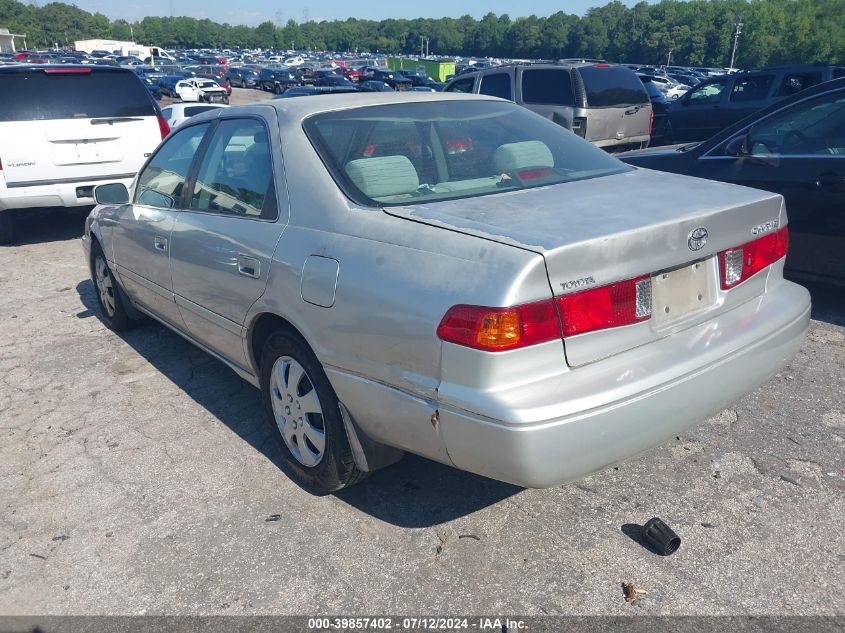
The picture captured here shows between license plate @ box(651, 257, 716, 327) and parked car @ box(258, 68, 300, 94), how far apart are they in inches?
1804

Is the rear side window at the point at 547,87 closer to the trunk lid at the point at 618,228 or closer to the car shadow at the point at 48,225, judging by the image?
the car shadow at the point at 48,225

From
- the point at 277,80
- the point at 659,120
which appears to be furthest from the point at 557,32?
the point at 659,120

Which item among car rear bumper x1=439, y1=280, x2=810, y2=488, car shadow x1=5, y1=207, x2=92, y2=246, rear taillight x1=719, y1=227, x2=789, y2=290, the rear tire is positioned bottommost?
car shadow x1=5, y1=207, x2=92, y2=246

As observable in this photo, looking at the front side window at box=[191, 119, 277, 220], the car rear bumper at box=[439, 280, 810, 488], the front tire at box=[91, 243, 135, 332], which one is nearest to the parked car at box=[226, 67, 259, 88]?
the front tire at box=[91, 243, 135, 332]

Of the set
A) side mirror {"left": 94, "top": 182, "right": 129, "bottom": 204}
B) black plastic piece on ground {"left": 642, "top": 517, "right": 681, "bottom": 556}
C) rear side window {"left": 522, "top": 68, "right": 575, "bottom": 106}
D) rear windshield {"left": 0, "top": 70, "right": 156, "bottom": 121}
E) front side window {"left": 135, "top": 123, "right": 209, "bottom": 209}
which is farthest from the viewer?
rear side window {"left": 522, "top": 68, "right": 575, "bottom": 106}

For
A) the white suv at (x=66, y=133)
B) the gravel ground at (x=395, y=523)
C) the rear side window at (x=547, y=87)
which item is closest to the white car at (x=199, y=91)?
the rear side window at (x=547, y=87)

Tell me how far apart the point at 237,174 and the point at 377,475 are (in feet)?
5.25

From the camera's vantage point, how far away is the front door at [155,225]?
13.3 ft

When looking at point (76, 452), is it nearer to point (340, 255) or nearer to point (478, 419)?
point (340, 255)

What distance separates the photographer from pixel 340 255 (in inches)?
107

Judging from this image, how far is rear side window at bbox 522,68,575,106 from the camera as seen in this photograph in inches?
429

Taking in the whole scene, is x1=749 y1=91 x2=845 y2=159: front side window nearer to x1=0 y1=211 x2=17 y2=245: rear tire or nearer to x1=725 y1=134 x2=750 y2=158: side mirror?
x1=725 y1=134 x2=750 y2=158: side mirror

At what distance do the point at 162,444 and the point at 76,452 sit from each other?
42 cm

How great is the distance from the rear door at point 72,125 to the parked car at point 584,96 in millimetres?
5421
